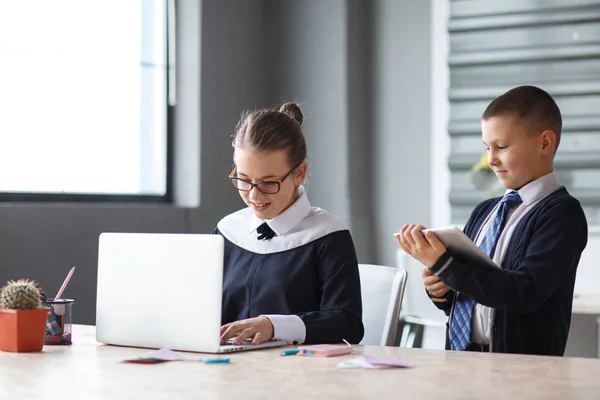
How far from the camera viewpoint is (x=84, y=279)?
11.1ft

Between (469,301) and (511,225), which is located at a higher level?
(511,225)

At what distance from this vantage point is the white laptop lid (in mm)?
1672

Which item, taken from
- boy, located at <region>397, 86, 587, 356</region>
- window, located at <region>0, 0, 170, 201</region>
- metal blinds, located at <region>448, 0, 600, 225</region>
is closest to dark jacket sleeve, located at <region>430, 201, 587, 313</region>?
boy, located at <region>397, 86, 587, 356</region>

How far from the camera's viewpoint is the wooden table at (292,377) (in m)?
1.33

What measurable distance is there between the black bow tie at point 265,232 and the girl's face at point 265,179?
0.09ft

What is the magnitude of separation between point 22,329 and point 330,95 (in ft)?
8.52

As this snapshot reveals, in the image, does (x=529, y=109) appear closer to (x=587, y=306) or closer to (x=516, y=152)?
(x=516, y=152)

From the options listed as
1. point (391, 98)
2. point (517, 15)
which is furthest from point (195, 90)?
point (517, 15)

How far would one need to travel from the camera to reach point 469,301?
82.3 inches

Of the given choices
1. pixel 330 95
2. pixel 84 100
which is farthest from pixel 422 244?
pixel 330 95

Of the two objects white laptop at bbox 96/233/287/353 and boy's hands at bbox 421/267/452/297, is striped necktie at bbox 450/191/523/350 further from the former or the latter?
white laptop at bbox 96/233/287/353

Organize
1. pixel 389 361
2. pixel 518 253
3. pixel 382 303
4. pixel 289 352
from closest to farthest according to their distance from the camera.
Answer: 1. pixel 389 361
2. pixel 289 352
3. pixel 518 253
4. pixel 382 303

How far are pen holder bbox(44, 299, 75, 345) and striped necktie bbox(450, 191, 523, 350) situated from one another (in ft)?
2.98

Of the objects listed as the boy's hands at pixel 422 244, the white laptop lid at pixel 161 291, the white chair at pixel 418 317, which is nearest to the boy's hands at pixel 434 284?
the boy's hands at pixel 422 244
